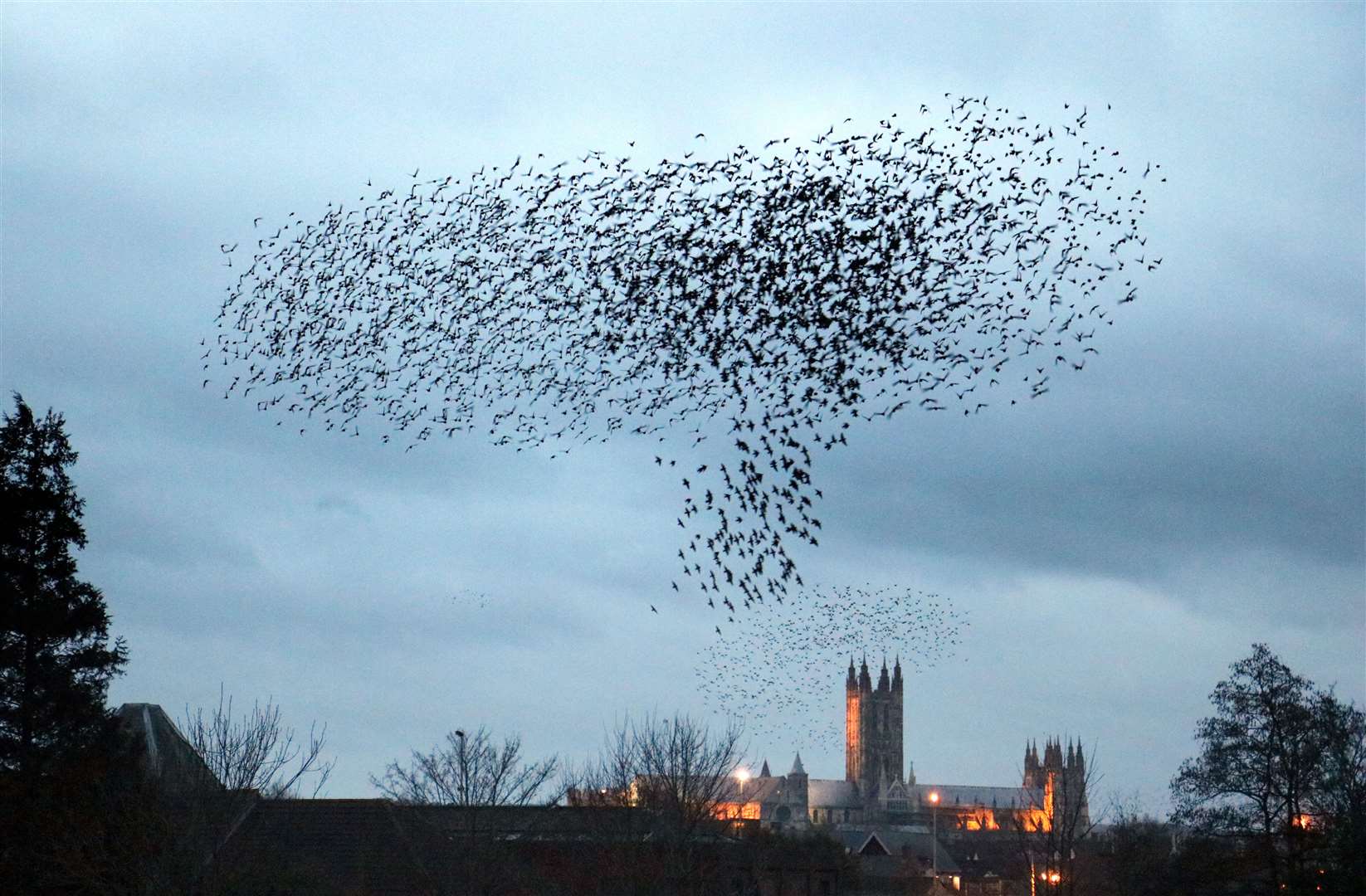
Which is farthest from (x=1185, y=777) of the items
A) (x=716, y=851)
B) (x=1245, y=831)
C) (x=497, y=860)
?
(x=497, y=860)

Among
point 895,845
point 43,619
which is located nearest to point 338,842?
point 43,619

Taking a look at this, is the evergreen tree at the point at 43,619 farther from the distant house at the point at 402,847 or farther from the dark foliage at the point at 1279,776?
the dark foliage at the point at 1279,776

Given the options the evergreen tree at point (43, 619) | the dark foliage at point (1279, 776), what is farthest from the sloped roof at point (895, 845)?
the evergreen tree at point (43, 619)

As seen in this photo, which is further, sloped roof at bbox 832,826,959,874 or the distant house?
sloped roof at bbox 832,826,959,874

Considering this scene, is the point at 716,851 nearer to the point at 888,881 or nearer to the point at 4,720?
the point at 4,720

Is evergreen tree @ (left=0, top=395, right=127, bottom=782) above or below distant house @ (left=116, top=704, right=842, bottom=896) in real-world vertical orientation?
above

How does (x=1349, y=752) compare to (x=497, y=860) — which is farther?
(x=1349, y=752)

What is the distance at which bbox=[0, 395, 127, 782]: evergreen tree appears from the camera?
4291 centimetres

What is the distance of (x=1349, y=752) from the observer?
58.8 meters

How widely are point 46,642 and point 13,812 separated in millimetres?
5151

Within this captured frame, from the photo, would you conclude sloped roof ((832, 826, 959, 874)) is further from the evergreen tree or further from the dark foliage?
the evergreen tree

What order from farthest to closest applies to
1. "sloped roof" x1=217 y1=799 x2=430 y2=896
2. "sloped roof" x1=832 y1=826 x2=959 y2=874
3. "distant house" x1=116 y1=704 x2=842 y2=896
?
"sloped roof" x1=832 y1=826 x2=959 y2=874 < "sloped roof" x1=217 y1=799 x2=430 y2=896 < "distant house" x1=116 y1=704 x2=842 y2=896

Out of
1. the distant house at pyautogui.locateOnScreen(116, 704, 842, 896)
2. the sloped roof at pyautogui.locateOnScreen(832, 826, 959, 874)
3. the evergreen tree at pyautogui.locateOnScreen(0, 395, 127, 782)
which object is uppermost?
the evergreen tree at pyautogui.locateOnScreen(0, 395, 127, 782)

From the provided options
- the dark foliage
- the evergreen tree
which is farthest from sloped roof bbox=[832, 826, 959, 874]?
the evergreen tree
